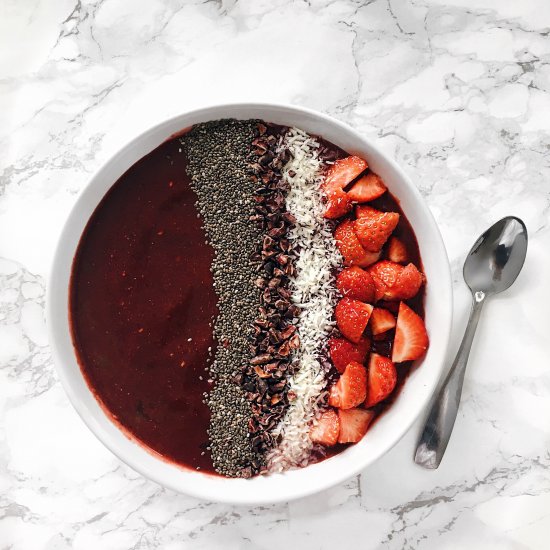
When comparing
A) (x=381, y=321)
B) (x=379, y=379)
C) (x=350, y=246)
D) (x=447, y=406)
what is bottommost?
(x=447, y=406)

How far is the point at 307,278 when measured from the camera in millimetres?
1849

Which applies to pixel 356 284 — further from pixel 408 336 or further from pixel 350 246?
pixel 408 336

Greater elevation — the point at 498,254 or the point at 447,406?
the point at 498,254

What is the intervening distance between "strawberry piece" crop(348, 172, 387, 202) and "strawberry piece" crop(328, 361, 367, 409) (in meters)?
0.52

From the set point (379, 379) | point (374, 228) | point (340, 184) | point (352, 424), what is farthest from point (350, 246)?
point (352, 424)

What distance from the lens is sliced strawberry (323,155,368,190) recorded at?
184 cm

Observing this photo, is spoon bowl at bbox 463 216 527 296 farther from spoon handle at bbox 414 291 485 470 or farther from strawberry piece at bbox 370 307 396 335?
strawberry piece at bbox 370 307 396 335

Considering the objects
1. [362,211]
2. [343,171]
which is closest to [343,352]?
[362,211]

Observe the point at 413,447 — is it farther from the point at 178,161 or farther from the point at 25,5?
the point at 25,5

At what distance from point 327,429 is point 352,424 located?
0.08 m

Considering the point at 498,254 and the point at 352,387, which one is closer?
the point at 352,387

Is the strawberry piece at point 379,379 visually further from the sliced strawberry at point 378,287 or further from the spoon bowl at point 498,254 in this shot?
the spoon bowl at point 498,254

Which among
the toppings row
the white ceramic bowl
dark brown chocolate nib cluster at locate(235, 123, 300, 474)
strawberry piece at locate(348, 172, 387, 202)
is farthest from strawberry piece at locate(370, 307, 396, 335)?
strawberry piece at locate(348, 172, 387, 202)

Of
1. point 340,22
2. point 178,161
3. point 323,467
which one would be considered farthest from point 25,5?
point 323,467
